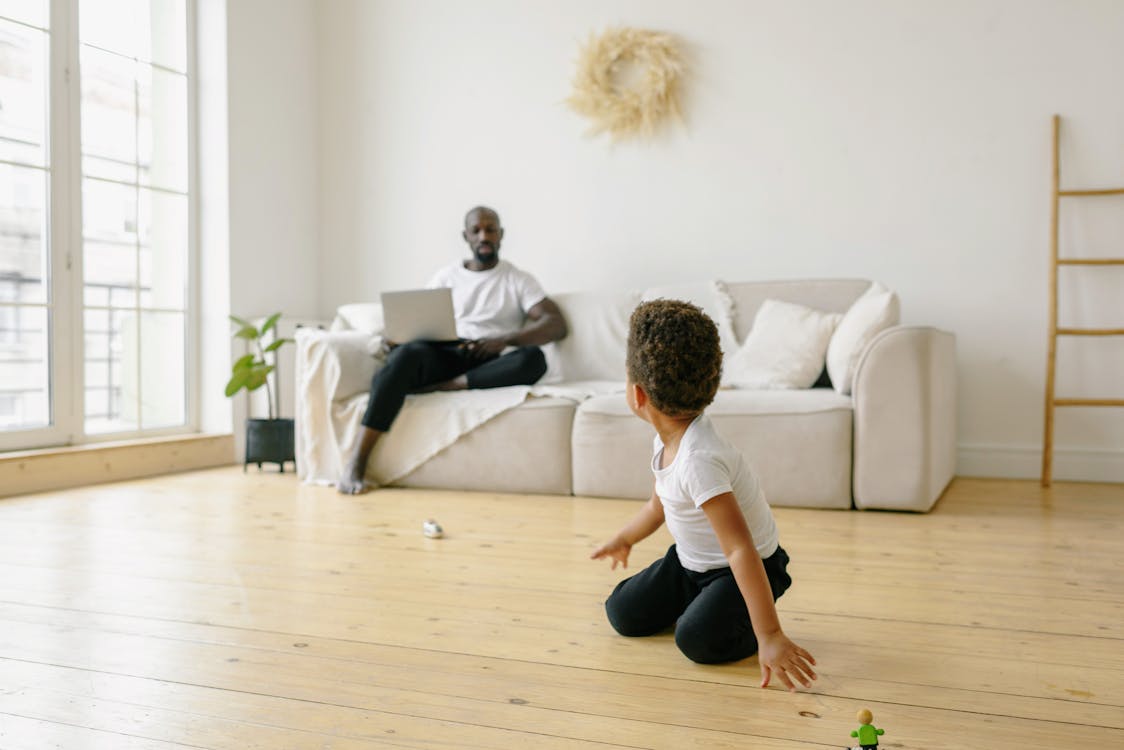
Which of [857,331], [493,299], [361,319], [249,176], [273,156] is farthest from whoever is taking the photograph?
[273,156]

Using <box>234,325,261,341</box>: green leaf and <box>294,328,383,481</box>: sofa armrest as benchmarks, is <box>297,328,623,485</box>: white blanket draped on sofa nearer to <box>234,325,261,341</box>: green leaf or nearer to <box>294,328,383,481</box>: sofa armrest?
<box>294,328,383,481</box>: sofa armrest

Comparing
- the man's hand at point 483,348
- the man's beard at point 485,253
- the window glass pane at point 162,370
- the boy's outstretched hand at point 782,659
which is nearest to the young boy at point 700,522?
the boy's outstretched hand at point 782,659

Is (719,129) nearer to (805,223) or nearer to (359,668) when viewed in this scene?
(805,223)

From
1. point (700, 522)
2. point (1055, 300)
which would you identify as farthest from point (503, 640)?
point (1055, 300)

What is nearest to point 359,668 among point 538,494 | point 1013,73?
point 538,494

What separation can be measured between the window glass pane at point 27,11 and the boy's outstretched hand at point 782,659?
3500 millimetres

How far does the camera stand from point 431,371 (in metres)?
3.35

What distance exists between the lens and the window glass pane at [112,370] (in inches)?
143

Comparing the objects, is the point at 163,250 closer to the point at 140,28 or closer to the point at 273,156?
the point at 273,156

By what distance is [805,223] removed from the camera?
3.79m

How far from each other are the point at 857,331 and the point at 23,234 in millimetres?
3000

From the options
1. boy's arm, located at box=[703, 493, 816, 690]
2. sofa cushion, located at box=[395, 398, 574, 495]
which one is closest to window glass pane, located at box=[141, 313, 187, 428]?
sofa cushion, located at box=[395, 398, 574, 495]

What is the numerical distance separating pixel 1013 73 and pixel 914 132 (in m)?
0.40

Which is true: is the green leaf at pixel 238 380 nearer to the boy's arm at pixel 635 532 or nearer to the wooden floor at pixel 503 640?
the wooden floor at pixel 503 640
